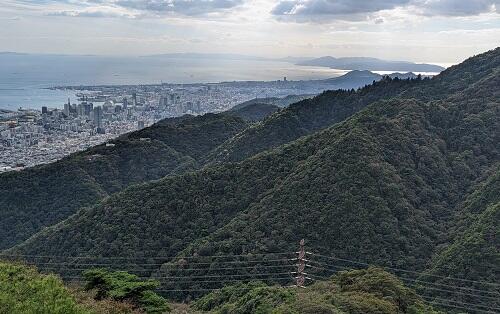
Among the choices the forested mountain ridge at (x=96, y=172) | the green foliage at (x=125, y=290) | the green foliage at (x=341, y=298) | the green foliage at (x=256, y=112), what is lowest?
the forested mountain ridge at (x=96, y=172)

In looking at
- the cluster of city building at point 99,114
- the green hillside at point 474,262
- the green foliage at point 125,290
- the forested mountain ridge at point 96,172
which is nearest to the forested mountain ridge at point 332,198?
the green hillside at point 474,262

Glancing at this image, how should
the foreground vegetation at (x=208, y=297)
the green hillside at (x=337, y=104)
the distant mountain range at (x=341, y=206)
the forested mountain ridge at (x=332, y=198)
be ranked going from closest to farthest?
the foreground vegetation at (x=208, y=297) → the distant mountain range at (x=341, y=206) → the forested mountain ridge at (x=332, y=198) → the green hillside at (x=337, y=104)

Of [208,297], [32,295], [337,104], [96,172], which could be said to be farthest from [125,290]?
[337,104]

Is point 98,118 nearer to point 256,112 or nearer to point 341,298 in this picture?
point 256,112

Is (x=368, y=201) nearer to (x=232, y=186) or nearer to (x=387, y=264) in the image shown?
(x=387, y=264)

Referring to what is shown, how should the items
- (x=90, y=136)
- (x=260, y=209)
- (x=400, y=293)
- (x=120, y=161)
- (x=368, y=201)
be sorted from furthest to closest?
(x=90, y=136) < (x=120, y=161) < (x=260, y=209) < (x=368, y=201) < (x=400, y=293)

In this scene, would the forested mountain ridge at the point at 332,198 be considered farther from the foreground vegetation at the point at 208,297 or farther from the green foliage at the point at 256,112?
the green foliage at the point at 256,112

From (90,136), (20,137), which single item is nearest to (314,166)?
(20,137)
